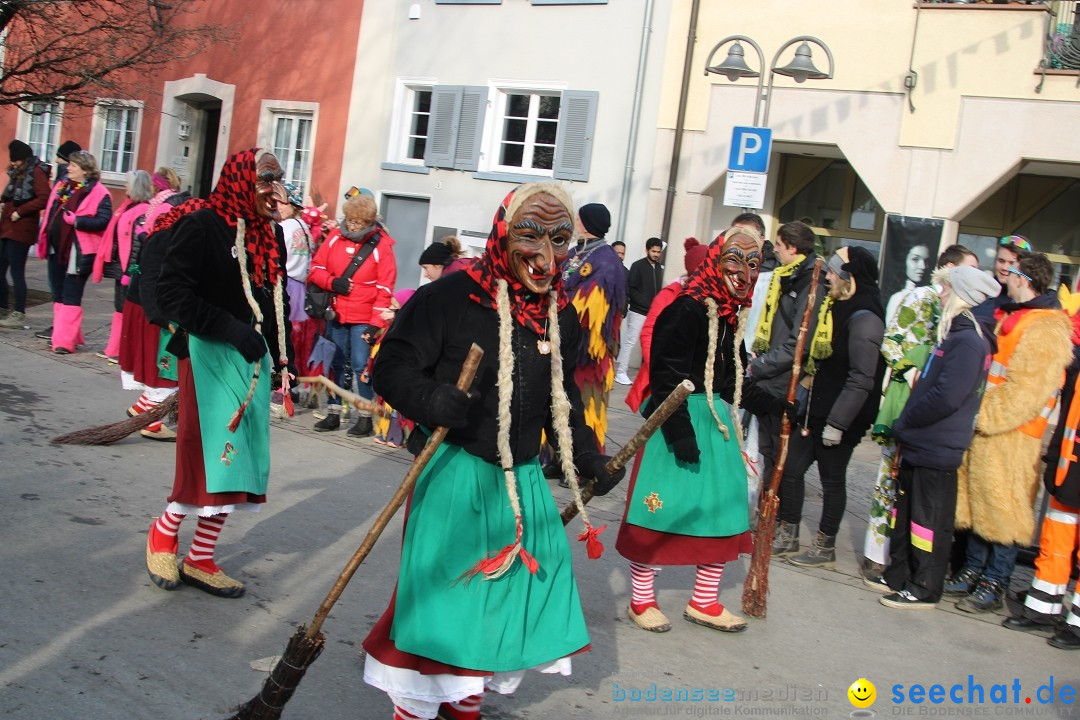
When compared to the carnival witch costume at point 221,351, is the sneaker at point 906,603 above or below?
below

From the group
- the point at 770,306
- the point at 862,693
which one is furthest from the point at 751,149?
the point at 862,693

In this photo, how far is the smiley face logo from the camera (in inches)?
191

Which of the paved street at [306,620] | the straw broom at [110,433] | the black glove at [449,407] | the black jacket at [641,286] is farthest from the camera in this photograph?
the black jacket at [641,286]

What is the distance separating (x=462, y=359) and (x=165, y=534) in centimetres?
236

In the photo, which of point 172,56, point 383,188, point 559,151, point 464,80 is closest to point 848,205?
point 559,151

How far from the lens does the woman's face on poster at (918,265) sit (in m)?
13.8

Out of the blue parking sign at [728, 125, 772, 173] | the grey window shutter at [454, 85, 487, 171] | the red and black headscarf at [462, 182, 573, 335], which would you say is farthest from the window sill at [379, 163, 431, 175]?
the red and black headscarf at [462, 182, 573, 335]

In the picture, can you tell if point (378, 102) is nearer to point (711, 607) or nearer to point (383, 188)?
point (383, 188)

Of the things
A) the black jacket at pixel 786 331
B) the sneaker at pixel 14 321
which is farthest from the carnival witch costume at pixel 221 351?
the sneaker at pixel 14 321

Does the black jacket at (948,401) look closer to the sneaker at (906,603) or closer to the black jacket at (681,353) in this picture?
the sneaker at (906,603)

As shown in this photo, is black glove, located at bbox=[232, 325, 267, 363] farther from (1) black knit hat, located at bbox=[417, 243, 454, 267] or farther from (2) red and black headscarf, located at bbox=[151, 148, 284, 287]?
(1) black knit hat, located at bbox=[417, 243, 454, 267]

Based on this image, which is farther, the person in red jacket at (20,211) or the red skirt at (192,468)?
the person in red jacket at (20,211)

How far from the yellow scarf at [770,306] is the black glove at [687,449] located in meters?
2.31

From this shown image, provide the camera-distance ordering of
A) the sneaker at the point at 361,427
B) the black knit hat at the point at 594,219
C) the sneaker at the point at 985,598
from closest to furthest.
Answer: the sneaker at the point at 985,598, the black knit hat at the point at 594,219, the sneaker at the point at 361,427
